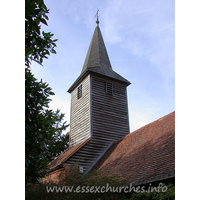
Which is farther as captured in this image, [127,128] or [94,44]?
[94,44]

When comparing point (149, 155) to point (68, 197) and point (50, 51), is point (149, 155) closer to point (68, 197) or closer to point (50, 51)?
point (68, 197)

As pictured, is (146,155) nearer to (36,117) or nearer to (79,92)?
(36,117)

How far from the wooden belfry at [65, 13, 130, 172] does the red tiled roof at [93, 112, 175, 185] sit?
95cm

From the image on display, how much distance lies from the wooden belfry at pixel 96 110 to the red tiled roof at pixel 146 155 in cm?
95

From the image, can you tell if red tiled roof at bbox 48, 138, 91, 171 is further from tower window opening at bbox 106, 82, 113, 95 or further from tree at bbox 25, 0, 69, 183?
tree at bbox 25, 0, 69, 183

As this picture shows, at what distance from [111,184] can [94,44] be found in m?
15.1

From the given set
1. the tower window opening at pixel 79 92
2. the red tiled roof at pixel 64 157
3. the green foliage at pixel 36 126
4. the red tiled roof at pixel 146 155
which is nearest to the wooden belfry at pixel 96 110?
the tower window opening at pixel 79 92

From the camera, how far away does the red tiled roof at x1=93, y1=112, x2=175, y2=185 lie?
7.95 meters

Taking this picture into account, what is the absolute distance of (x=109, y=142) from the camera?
48.9 ft

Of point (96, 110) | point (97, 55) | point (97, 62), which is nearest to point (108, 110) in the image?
point (96, 110)

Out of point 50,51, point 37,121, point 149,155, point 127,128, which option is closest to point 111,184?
point 149,155

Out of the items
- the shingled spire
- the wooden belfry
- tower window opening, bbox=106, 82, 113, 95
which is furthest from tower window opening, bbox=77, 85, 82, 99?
tower window opening, bbox=106, 82, 113, 95

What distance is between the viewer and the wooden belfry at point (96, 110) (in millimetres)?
14246

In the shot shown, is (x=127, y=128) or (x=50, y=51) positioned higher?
(x=50, y=51)
